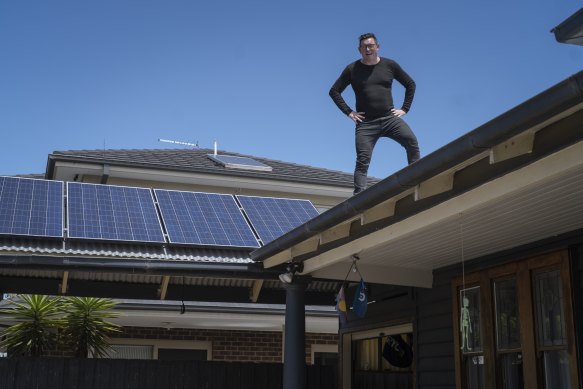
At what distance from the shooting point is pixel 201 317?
13.9m

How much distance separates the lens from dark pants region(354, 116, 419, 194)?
744cm

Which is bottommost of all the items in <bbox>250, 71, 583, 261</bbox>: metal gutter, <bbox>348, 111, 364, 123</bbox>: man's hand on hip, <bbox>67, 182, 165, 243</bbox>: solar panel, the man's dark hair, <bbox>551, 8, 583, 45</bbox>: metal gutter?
<bbox>250, 71, 583, 261</bbox>: metal gutter

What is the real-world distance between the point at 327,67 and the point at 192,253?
3303 millimetres

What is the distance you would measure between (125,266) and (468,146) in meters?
4.28

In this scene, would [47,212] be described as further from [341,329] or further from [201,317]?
[201,317]

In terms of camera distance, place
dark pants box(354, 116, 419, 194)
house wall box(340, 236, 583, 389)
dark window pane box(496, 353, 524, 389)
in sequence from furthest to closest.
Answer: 1. house wall box(340, 236, 583, 389)
2. dark pants box(354, 116, 419, 194)
3. dark window pane box(496, 353, 524, 389)

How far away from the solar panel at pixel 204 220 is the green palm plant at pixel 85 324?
3.00 metres

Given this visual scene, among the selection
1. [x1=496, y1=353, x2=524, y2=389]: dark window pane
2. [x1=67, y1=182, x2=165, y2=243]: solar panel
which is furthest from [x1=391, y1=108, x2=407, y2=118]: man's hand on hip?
[x1=67, y1=182, x2=165, y2=243]: solar panel

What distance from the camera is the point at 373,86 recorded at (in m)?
7.58

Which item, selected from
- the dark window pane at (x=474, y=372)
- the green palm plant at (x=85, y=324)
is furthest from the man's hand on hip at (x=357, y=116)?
the green palm plant at (x=85, y=324)

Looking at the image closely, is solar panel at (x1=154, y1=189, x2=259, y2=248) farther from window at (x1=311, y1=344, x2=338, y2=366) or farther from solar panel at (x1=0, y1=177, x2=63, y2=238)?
window at (x1=311, y1=344, x2=338, y2=366)

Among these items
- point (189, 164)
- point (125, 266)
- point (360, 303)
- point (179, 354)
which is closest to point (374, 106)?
point (360, 303)

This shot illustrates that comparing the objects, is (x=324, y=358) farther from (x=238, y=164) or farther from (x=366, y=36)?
(x=366, y=36)

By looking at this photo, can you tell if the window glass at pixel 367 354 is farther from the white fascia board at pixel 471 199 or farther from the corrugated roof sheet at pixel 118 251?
the white fascia board at pixel 471 199
